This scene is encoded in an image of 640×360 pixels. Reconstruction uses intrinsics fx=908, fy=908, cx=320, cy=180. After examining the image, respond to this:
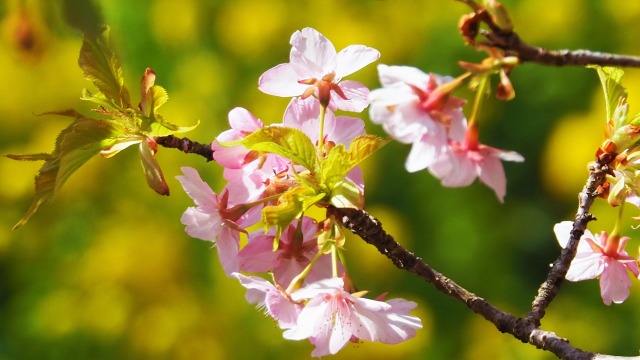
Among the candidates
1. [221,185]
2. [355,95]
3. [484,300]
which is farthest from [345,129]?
[221,185]

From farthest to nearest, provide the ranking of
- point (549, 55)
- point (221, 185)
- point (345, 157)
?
1. point (221, 185)
2. point (345, 157)
3. point (549, 55)

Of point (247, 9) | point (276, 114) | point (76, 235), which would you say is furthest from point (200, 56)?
point (76, 235)

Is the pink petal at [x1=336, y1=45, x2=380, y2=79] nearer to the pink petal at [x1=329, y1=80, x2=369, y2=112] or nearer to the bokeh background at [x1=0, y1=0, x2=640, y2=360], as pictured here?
the pink petal at [x1=329, y1=80, x2=369, y2=112]

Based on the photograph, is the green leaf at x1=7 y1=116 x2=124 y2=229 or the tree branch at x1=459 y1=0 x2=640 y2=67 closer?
the tree branch at x1=459 y1=0 x2=640 y2=67

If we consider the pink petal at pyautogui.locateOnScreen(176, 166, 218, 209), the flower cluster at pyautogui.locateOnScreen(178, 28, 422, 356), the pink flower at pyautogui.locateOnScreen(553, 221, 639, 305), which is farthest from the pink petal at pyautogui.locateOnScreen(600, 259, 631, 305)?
the pink petal at pyautogui.locateOnScreen(176, 166, 218, 209)

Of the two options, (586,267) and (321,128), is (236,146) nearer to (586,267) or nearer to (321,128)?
(321,128)

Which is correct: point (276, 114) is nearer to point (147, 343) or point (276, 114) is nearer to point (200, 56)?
point (200, 56)

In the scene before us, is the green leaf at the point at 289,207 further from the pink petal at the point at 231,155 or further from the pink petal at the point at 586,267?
the pink petal at the point at 586,267
